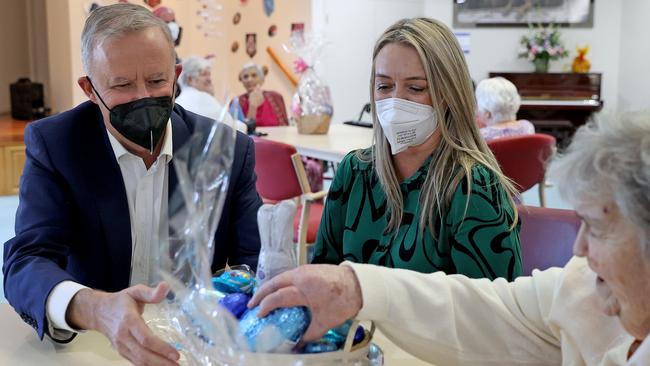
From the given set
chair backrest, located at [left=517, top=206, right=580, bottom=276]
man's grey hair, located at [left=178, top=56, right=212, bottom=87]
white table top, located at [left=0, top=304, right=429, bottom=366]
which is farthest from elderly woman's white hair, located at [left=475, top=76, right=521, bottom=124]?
white table top, located at [left=0, top=304, right=429, bottom=366]

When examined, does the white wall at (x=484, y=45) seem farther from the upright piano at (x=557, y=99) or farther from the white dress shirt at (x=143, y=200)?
the white dress shirt at (x=143, y=200)

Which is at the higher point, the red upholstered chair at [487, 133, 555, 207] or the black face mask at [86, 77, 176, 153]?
the black face mask at [86, 77, 176, 153]

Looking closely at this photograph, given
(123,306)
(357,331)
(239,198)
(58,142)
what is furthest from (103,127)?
(357,331)

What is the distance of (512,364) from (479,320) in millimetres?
93

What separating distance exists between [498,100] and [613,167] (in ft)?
A: 13.5

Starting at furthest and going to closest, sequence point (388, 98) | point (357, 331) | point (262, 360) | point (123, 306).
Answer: point (388, 98)
point (123, 306)
point (357, 331)
point (262, 360)

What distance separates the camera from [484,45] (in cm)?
1079

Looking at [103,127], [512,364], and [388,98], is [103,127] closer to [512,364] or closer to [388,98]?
[388,98]

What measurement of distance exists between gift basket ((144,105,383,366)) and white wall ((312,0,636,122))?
345 inches

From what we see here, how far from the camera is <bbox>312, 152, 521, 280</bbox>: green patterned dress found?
1.75 metres

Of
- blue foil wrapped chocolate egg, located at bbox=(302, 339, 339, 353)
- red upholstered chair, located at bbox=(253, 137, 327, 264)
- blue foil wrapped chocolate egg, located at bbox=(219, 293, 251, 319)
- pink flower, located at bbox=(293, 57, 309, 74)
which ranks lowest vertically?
red upholstered chair, located at bbox=(253, 137, 327, 264)

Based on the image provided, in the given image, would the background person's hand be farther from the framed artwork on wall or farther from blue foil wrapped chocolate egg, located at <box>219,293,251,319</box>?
the framed artwork on wall

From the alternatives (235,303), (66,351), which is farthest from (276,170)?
(235,303)

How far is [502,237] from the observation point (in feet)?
5.77
